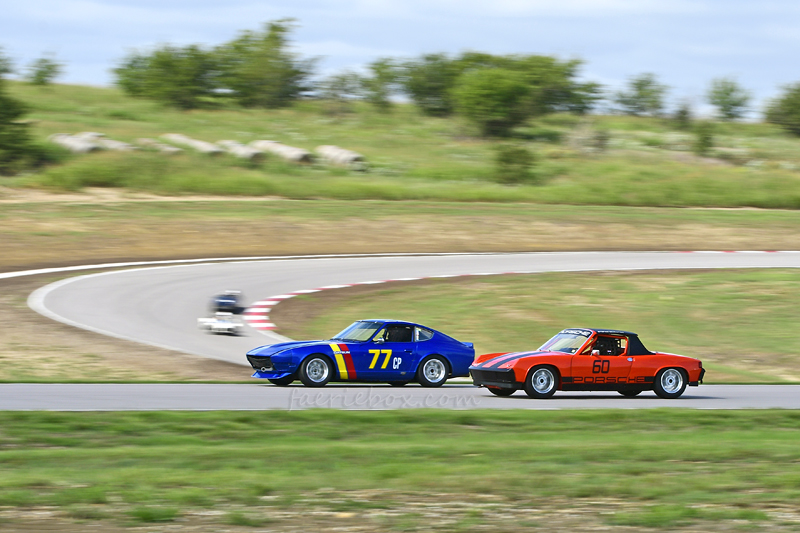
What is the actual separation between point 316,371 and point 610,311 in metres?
9.39

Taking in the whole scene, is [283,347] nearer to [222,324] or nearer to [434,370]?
[434,370]

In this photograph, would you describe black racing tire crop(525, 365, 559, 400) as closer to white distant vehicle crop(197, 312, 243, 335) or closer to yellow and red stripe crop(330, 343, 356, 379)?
yellow and red stripe crop(330, 343, 356, 379)

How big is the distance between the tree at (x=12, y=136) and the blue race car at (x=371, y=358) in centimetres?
3469

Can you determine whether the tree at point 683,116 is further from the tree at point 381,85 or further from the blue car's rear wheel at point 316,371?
the blue car's rear wheel at point 316,371

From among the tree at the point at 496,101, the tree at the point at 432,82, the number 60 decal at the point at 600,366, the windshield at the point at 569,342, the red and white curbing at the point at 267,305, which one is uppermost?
the tree at the point at 432,82

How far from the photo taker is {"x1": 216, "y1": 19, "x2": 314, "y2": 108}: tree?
7103cm

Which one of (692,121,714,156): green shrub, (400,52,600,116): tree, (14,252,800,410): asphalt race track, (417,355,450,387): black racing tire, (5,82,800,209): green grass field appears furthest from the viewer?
(400,52,600,116): tree

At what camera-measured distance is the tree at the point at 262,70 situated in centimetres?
7103

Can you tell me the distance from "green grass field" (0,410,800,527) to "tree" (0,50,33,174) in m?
37.8

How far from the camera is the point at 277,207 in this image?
3675 cm

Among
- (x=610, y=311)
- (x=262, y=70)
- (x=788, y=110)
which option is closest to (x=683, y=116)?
(x=788, y=110)

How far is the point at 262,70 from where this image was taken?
236 ft

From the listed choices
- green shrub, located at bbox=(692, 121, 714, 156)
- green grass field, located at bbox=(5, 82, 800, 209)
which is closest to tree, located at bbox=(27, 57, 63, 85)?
green grass field, located at bbox=(5, 82, 800, 209)

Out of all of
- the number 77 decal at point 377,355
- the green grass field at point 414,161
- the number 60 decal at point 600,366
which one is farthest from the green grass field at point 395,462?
the green grass field at point 414,161
